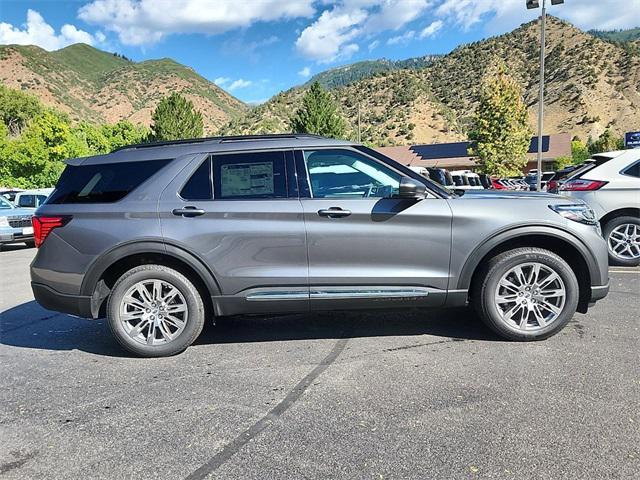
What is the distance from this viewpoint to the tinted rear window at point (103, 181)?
4.35 m

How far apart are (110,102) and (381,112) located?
62.6 m

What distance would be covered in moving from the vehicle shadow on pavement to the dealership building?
1843 inches

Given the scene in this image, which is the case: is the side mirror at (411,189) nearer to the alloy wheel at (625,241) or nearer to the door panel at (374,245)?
the door panel at (374,245)

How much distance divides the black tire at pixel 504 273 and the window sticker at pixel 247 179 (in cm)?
204

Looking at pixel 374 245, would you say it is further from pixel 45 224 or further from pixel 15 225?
pixel 15 225

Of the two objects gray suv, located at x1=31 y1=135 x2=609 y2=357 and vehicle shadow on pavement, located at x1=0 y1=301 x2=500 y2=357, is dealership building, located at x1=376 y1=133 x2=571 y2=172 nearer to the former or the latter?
vehicle shadow on pavement, located at x1=0 y1=301 x2=500 y2=357

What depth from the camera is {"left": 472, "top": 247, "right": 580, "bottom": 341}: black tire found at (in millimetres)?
4301

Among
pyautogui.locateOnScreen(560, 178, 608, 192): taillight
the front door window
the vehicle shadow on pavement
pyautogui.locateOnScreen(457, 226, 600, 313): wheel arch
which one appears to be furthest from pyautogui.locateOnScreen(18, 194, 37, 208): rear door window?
pyautogui.locateOnScreen(457, 226, 600, 313): wheel arch

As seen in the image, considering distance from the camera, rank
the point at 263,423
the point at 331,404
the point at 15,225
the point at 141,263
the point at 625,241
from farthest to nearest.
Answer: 1. the point at 15,225
2. the point at 625,241
3. the point at 141,263
4. the point at 331,404
5. the point at 263,423

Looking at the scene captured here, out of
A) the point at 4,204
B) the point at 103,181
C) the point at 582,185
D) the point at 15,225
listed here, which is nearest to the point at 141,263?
the point at 103,181

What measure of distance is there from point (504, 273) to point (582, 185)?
429 cm

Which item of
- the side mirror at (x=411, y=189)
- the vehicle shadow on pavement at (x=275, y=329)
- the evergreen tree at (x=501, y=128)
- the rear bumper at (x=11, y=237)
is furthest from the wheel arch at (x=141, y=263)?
the evergreen tree at (x=501, y=128)

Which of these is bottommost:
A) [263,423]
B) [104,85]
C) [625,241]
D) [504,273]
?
[263,423]

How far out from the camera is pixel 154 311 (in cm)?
431
